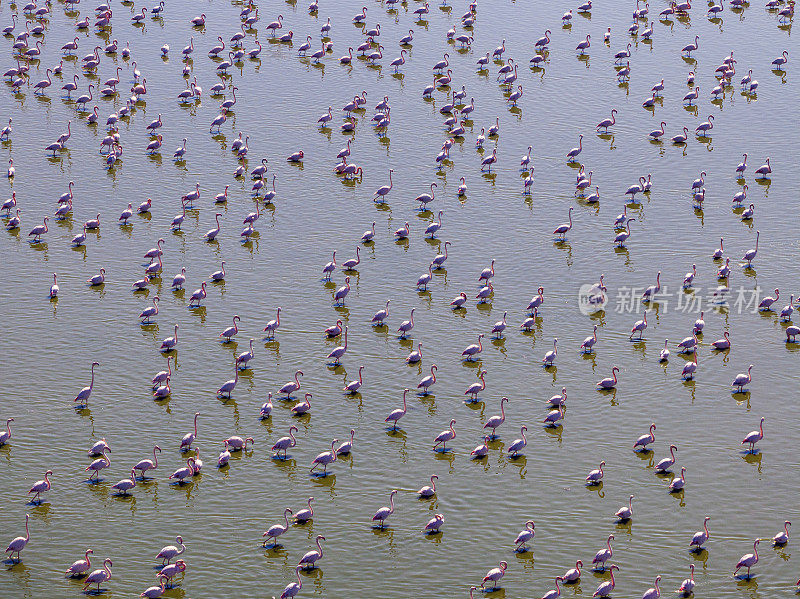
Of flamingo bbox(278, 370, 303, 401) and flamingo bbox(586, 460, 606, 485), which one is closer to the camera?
flamingo bbox(586, 460, 606, 485)

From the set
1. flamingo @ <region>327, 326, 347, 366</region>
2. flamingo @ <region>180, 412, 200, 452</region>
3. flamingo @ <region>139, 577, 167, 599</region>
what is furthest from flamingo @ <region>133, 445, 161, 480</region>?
flamingo @ <region>327, 326, 347, 366</region>

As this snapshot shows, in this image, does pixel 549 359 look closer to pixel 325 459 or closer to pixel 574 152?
pixel 325 459

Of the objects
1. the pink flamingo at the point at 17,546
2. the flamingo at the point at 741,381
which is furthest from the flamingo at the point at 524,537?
the pink flamingo at the point at 17,546

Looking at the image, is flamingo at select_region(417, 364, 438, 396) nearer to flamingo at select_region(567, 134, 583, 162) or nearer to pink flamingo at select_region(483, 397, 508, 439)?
pink flamingo at select_region(483, 397, 508, 439)

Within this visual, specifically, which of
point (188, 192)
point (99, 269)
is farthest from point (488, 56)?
point (99, 269)

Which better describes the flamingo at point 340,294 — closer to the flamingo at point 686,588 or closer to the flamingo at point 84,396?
the flamingo at point 84,396

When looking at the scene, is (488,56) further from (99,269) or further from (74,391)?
(74,391)
